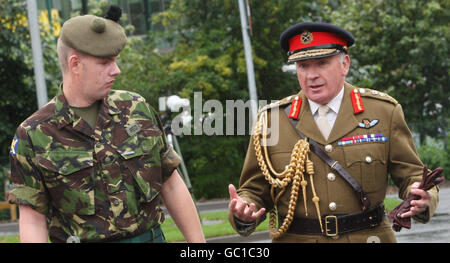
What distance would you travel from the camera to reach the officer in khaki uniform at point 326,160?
371cm

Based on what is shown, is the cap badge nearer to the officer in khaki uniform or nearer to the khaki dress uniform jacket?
the officer in khaki uniform

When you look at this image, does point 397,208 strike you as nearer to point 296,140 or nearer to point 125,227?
point 296,140

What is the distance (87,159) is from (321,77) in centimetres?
122

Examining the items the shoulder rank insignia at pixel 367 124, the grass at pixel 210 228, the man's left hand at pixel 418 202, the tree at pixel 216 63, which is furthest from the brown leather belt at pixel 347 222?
the tree at pixel 216 63

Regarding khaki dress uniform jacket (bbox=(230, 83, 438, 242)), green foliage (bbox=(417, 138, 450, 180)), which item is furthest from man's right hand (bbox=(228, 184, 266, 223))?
green foliage (bbox=(417, 138, 450, 180))

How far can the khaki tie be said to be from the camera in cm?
392

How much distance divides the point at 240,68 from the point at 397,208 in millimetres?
17323

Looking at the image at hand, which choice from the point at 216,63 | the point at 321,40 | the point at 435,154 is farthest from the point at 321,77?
the point at 435,154

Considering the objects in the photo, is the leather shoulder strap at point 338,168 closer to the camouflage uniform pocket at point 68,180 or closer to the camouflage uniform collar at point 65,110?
the camouflage uniform collar at point 65,110

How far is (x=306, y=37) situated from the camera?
394 cm

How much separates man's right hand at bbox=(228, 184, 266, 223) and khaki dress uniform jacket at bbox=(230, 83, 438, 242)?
0.14 metres

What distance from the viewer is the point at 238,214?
3.59 m

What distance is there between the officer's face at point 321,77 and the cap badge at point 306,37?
5.4 inches
